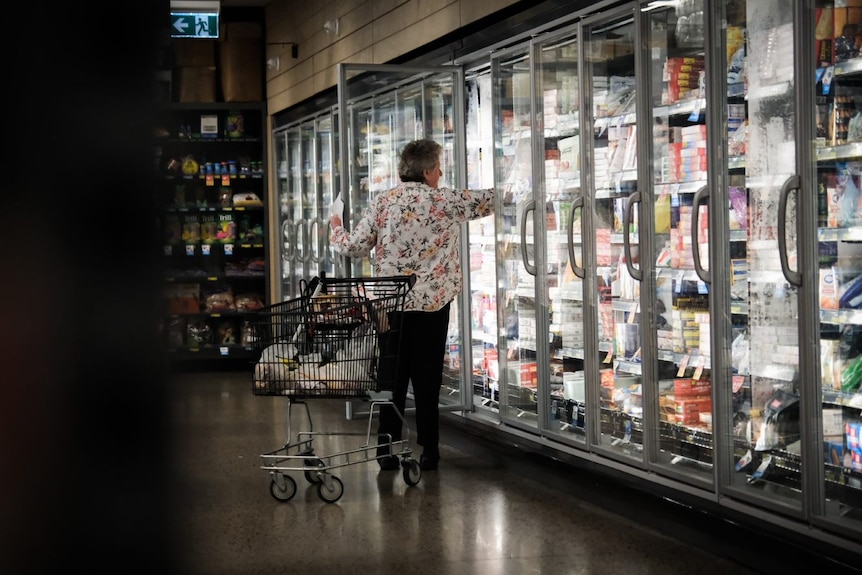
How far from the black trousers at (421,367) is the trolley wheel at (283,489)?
658mm

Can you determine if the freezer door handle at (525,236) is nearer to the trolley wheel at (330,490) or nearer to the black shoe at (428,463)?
the black shoe at (428,463)

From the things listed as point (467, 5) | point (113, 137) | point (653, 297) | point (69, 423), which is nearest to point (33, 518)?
point (69, 423)

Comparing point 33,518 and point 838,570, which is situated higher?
point 33,518

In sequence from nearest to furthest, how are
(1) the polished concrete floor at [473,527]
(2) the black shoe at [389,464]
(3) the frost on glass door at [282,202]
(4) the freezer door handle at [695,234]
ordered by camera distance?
(1) the polished concrete floor at [473,527], (4) the freezer door handle at [695,234], (2) the black shoe at [389,464], (3) the frost on glass door at [282,202]

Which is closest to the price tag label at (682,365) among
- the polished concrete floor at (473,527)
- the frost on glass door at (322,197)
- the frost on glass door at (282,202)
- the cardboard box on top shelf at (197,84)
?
the polished concrete floor at (473,527)

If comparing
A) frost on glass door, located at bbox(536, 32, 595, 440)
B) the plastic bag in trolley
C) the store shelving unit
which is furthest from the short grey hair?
the store shelving unit

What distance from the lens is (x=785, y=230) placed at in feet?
11.3

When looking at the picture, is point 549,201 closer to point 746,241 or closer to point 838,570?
point 746,241

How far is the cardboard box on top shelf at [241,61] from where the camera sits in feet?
36.8

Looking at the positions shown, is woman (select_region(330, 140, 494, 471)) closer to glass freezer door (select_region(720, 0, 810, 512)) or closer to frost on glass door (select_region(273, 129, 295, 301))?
glass freezer door (select_region(720, 0, 810, 512))

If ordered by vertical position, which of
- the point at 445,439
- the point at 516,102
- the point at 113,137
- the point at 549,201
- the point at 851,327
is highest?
the point at 516,102

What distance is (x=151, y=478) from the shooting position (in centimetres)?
41

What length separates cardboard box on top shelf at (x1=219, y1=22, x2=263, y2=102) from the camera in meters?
11.2

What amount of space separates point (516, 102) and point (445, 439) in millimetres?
2208
